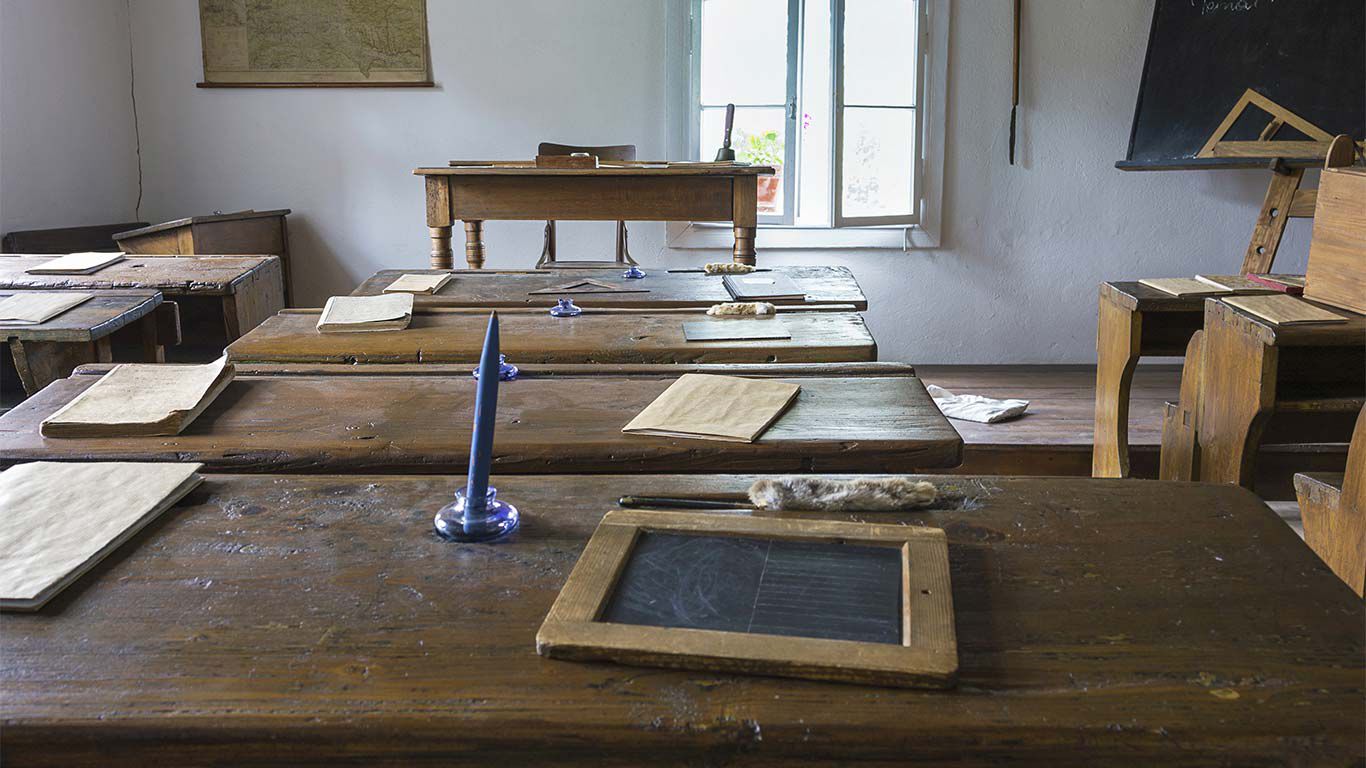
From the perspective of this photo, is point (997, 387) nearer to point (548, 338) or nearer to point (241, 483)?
point (548, 338)

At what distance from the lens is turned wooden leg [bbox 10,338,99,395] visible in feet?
7.83

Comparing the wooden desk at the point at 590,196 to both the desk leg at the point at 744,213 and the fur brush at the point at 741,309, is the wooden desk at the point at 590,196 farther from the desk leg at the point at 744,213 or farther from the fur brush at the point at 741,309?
the fur brush at the point at 741,309

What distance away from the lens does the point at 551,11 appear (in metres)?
5.34

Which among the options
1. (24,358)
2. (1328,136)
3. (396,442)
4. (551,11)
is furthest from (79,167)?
(1328,136)

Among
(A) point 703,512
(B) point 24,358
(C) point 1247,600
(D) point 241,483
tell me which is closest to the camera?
(C) point 1247,600

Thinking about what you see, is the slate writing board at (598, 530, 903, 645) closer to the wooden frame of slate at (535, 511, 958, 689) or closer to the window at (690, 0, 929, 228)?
the wooden frame of slate at (535, 511, 958, 689)

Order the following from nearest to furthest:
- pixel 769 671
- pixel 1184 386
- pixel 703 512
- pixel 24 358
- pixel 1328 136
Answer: pixel 769 671 → pixel 703 512 → pixel 24 358 → pixel 1184 386 → pixel 1328 136

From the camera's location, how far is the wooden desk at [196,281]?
2879 mm

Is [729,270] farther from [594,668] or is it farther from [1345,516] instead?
[594,668]

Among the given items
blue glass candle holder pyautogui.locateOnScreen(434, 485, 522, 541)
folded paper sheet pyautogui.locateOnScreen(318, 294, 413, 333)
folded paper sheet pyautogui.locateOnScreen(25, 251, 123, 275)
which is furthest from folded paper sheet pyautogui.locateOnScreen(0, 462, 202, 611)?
folded paper sheet pyautogui.locateOnScreen(25, 251, 123, 275)

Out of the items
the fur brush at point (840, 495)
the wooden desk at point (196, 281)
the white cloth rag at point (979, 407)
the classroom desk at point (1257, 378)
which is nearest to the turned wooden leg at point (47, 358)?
the wooden desk at point (196, 281)

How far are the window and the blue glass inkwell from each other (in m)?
4.40

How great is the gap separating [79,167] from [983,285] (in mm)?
4313

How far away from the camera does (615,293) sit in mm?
2721
